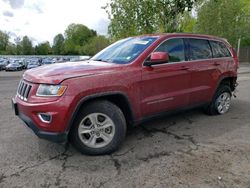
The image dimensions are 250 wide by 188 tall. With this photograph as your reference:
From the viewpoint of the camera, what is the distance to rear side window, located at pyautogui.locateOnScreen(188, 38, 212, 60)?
5004 mm

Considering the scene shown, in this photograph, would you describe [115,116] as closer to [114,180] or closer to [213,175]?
[114,180]

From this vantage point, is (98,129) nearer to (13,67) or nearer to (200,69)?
(200,69)

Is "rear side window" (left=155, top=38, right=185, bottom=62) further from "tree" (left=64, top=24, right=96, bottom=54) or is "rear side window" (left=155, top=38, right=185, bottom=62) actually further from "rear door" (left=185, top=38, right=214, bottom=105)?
"tree" (left=64, top=24, right=96, bottom=54)

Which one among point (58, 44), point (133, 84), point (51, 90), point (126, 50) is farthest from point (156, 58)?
point (58, 44)

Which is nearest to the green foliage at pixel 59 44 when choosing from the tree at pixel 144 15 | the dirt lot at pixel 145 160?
the tree at pixel 144 15

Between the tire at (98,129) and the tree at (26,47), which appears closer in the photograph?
the tire at (98,129)

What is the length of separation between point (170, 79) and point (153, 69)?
0.44m

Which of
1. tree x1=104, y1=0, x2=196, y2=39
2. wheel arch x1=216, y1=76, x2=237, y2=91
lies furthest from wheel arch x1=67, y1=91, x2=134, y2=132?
tree x1=104, y1=0, x2=196, y2=39

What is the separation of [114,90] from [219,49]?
317 centimetres

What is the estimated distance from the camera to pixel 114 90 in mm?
3764

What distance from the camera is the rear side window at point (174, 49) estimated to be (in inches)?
178

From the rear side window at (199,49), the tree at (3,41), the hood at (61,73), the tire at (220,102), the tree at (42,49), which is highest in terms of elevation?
the tree at (3,41)

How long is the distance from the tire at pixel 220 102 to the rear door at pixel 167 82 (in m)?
1.17

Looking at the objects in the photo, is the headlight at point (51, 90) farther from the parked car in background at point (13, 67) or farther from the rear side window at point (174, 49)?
the parked car in background at point (13, 67)
